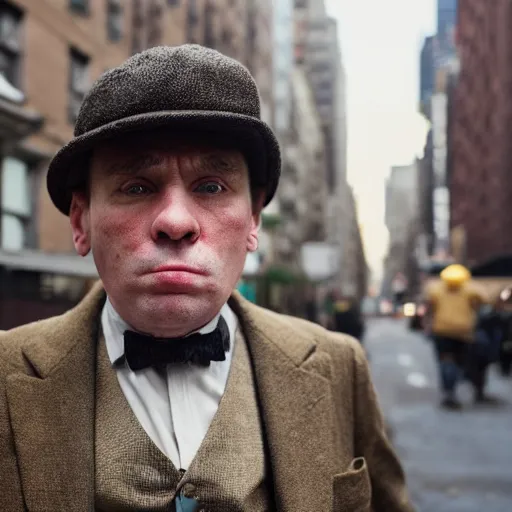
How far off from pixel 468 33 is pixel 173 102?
72.3m

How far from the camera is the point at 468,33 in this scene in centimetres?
6819

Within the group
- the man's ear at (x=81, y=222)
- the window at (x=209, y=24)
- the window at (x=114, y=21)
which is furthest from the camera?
the window at (x=209, y=24)

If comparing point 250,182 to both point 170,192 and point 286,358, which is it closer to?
point 170,192

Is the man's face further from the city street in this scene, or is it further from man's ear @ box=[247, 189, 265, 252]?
the city street

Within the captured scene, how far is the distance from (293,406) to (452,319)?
28.1ft

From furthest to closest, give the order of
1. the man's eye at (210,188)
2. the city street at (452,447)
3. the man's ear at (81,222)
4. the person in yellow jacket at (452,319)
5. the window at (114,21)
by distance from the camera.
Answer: the window at (114,21), the person in yellow jacket at (452,319), the city street at (452,447), the man's ear at (81,222), the man's eye at (210,188)

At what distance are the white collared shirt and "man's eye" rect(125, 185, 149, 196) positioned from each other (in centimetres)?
36

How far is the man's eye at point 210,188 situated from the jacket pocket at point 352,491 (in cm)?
84

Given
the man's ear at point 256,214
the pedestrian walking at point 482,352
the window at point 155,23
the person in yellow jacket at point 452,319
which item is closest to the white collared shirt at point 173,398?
the man's ear at point 256,214

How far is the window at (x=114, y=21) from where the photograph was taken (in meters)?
18.2

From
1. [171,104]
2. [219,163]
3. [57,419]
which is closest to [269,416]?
[57,419]

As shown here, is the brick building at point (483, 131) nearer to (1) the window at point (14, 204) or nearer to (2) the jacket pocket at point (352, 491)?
(1) the window at point (14, 204)

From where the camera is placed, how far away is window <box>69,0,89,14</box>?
16.1 meters

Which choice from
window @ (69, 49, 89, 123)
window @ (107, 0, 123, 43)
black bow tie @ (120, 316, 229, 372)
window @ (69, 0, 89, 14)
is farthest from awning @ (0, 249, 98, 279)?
window @ (107, 0, 123, 43)
